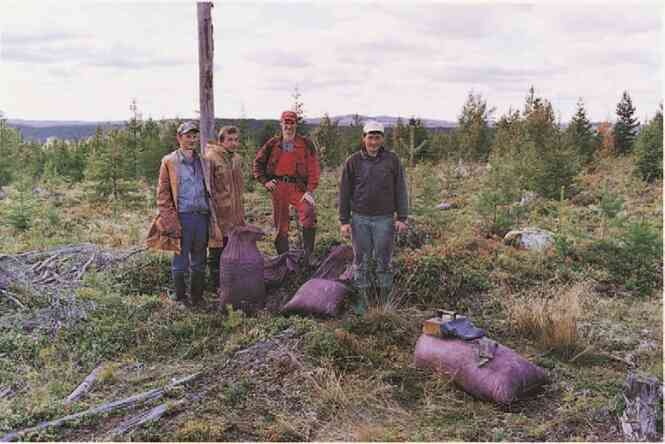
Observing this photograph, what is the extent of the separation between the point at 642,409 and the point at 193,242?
14.9 ft

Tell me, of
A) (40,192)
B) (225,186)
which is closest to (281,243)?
(225,186)

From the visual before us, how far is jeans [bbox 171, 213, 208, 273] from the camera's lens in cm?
679

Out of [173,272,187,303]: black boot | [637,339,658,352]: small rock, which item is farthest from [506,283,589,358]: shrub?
[173,272,187,303]: black boot

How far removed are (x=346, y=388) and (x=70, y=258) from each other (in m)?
4.97

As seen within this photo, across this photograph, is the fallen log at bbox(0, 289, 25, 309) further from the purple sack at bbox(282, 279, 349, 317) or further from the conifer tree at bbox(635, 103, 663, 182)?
the conifer tree at bbox(635, 103, 663, 182)

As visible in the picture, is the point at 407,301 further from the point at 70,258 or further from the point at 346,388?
the point at 70,258

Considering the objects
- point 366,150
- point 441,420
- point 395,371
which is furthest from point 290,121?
point 441,420

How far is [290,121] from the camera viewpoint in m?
7.48

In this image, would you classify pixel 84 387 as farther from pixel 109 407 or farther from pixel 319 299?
pixel 319 299

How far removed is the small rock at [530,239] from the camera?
9.20 m

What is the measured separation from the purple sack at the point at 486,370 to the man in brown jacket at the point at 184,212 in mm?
2878

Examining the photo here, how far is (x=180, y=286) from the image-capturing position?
7.06 m

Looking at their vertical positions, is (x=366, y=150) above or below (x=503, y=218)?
above

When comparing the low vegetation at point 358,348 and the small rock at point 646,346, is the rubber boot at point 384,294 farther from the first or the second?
the small rock at point 646,346
